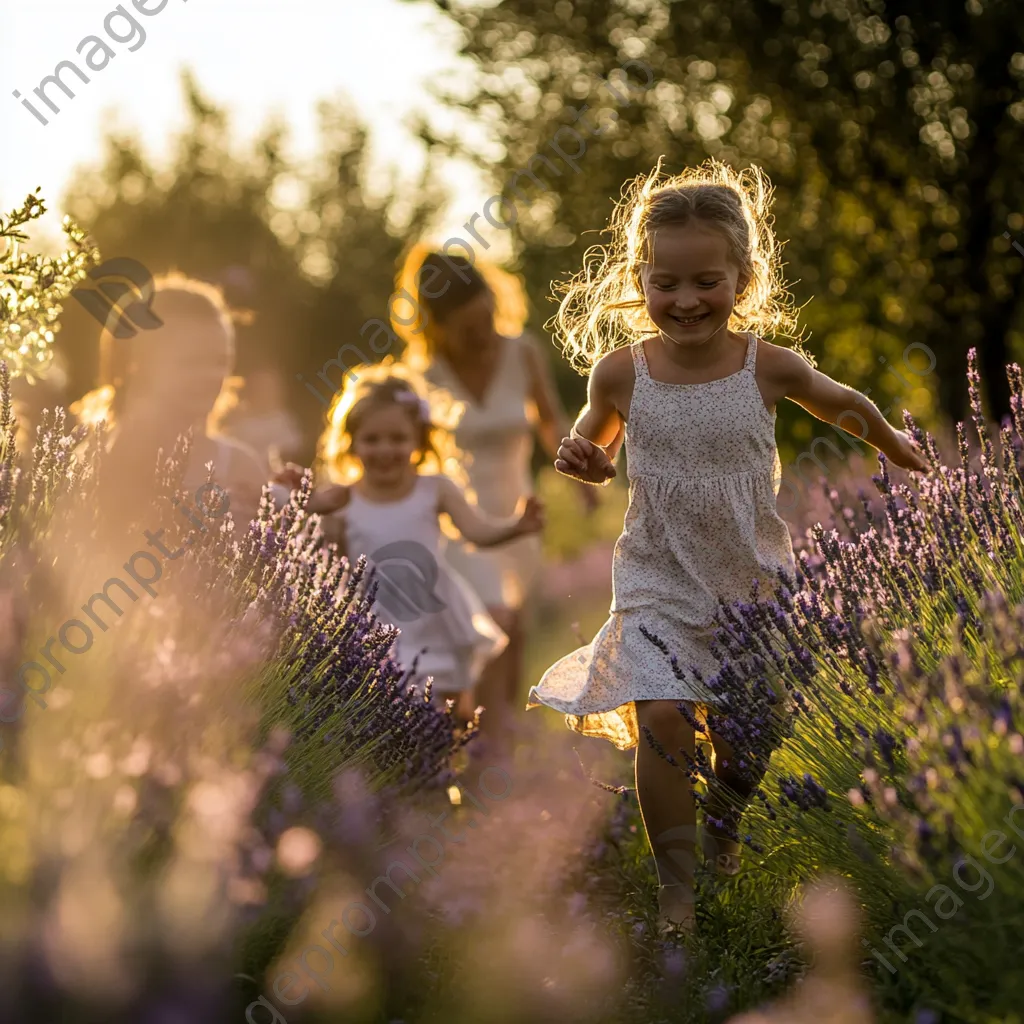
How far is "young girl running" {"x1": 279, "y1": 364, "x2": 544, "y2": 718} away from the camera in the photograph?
5777mm

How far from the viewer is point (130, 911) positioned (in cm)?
184

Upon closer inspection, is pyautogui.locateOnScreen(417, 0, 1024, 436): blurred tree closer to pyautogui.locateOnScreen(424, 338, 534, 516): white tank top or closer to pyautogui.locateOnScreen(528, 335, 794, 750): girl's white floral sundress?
pyautogui.locateOnScreen(424, 338, 534, 516): white tank top

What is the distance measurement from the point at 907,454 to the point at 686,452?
0.59 m

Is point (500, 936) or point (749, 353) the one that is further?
point (749, 353)

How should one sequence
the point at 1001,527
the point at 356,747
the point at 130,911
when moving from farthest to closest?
the point at 356,747 → the point at 1001,527 → the point at 130,911

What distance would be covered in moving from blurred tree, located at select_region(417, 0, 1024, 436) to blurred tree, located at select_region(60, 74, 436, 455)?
39.8 ft

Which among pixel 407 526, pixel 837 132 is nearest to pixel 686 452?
pixel 407 526

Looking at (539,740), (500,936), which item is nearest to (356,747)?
(500,936)

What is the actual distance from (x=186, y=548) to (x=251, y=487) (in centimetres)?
180

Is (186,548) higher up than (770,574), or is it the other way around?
(770,574)

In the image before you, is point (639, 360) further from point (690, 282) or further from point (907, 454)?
point (907, 454)

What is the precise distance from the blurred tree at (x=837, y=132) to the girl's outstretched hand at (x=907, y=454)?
6.04 metres

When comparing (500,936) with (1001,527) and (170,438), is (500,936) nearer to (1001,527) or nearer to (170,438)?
(1001,527)

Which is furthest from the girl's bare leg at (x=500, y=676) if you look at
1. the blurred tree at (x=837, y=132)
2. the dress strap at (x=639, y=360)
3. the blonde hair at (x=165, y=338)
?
the blurred tree at (x=837, y=132)
